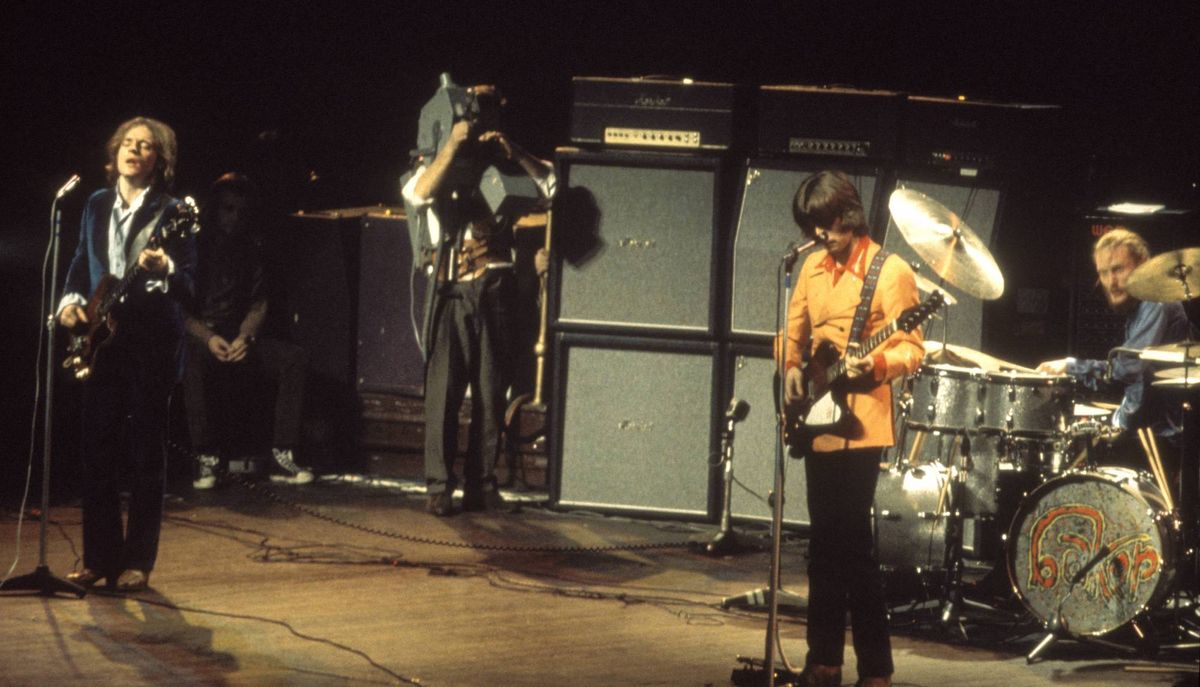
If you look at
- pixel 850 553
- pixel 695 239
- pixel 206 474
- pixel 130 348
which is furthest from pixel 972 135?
pixel 206 474

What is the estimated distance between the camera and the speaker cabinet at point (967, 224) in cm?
794

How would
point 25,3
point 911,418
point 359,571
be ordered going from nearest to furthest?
point 911,418 → point 359,571 → point 25,3

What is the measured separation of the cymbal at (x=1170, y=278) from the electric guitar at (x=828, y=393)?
139 cm

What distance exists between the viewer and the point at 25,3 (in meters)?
9.09

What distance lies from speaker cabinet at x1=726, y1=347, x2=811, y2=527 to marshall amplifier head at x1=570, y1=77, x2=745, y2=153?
1048 millimetres

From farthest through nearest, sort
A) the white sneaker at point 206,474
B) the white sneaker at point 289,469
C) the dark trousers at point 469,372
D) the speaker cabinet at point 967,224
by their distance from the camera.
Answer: the white sneaker at point 289,469, the white sneaker at point 206,474, the dark trousers at point 469,372, the speaker cabinet at point 967,224

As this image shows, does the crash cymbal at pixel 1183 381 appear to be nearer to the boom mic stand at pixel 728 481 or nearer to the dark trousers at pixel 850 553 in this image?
the dark trousers at pixel 850 553

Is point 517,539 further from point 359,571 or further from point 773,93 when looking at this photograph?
point 773,93

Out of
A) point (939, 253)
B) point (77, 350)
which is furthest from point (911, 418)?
point (77, 350)

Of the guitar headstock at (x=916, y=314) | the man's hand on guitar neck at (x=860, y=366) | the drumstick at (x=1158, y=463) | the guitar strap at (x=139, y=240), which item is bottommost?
the drumstick at (x=1158, y=463)

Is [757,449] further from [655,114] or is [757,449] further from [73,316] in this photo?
[73,316]

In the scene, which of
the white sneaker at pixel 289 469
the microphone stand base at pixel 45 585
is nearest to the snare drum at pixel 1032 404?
the microphone stand base at pixel 45 585

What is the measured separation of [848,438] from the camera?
199 inches

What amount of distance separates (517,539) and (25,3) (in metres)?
3.95
